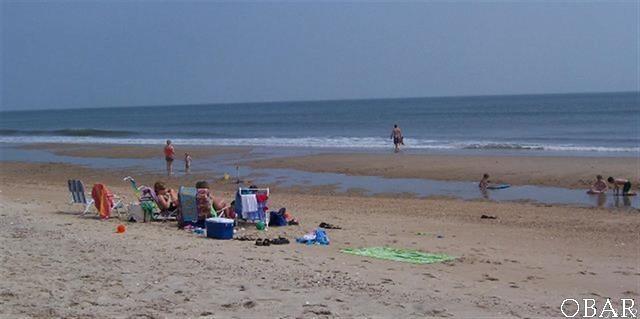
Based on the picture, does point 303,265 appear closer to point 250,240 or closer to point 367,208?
point 250,240

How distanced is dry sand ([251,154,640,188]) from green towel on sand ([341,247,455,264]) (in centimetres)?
1031

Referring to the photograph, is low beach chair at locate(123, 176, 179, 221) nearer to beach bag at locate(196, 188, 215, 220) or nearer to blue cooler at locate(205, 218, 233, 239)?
beach bag at locate(196, 188, 215, 220)

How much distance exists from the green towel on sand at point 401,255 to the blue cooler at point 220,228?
5.61 ft

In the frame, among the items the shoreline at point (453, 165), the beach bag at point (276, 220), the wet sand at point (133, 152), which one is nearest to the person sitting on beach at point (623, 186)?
the shoreline at point (453, 165)

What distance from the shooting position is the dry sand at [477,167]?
2003 centimetres

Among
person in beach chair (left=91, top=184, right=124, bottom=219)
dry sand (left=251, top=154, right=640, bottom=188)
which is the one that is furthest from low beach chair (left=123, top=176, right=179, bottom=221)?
dry sand (left=251, top=154, right=640, bottom=188)

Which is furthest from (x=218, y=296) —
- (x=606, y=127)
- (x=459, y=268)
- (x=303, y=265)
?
(x=606, y=127)

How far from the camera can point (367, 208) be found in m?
14.9

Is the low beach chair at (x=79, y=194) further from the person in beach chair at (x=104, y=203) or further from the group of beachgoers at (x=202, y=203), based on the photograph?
the group of beachgoers at (x=202, y=203)

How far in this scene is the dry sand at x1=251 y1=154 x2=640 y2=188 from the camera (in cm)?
2003

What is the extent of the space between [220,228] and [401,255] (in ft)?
8.47

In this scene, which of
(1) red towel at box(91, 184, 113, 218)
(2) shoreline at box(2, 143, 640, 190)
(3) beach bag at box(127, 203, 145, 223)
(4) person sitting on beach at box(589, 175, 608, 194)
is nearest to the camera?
(3) beach bag at box(127, 203, 145, 223)

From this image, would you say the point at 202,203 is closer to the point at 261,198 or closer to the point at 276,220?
the point at 261,198

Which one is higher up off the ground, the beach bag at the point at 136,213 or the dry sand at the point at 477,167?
the dry sand at the point at 477,167
